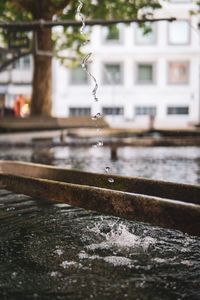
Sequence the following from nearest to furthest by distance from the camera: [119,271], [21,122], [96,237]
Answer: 1. [119,271]
2. [96,237]
3. [21,122]

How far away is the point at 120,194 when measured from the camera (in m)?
3.63

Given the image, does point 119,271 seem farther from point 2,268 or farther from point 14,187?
point 14,187

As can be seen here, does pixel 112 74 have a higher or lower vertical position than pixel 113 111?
higher

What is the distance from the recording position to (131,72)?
137 feet

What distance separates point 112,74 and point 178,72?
6.04m

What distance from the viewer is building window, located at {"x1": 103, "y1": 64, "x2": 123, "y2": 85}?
41.6 metres

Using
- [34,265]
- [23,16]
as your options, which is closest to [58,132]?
[23,16]

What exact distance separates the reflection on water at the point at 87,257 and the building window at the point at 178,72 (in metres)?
37.1

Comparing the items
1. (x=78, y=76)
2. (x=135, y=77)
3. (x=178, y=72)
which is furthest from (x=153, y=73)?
(x=78, y=76)

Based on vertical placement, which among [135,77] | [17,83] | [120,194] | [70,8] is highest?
[70,8]

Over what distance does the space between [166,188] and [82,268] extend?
4.26ft

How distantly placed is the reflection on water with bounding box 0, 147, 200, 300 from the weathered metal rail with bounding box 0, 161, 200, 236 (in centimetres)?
33

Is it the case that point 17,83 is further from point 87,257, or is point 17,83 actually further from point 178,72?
point 87,257

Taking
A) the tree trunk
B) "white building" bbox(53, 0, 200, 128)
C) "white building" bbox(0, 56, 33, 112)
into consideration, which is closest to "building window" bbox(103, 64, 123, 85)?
"white building" bbox(53, 0, 200, 128)
